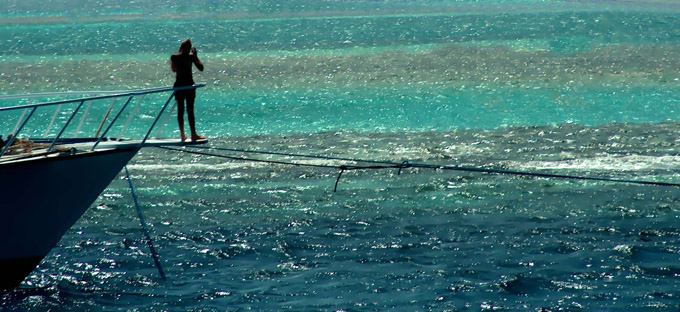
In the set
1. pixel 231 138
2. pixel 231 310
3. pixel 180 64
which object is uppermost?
pixel 180 64

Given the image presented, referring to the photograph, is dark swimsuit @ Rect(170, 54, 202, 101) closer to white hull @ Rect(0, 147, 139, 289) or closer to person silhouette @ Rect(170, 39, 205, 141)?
person silhouette @ Rect(170, 39, 205, 141)

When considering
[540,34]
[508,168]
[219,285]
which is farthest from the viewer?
[540,34]

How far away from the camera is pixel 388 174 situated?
43.5ft

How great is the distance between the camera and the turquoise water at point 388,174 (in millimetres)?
8812

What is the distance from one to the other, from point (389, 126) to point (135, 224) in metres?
7.32

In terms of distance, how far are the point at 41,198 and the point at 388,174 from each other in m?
6.17

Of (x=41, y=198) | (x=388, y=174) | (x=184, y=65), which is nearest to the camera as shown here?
(x=184, y=65)

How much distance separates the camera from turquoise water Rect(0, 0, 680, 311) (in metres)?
8.81

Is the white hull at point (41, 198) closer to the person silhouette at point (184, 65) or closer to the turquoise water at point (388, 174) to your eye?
the turquoise water at point (388, 174)

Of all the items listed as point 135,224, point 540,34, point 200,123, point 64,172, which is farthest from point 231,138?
point 540,34

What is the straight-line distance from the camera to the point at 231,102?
Result: 18.9 m

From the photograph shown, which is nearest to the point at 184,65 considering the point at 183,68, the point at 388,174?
the point at 183,68

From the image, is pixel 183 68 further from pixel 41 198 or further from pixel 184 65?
pixel 41 198

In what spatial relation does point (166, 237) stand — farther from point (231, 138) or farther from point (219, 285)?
point (231, 138)
